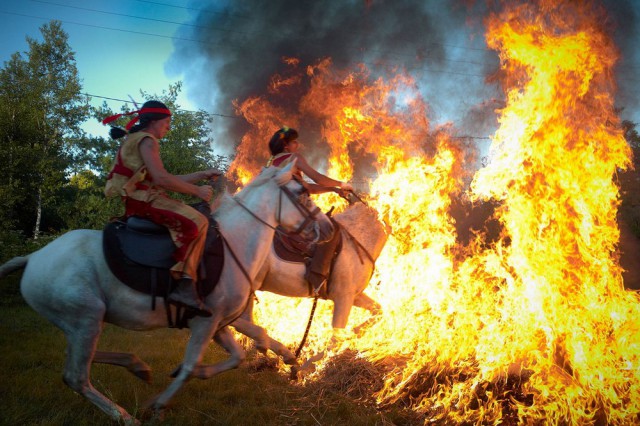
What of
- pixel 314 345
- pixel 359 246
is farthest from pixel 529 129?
pixel 314 345

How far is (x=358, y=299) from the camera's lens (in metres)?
6.97

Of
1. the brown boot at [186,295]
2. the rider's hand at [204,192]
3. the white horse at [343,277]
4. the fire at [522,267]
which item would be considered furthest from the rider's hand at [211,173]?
the fire at [522,267]

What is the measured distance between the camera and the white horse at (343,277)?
18.9 ft

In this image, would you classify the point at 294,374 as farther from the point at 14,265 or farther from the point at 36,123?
the point at 36,123

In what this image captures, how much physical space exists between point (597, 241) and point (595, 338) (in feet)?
5.02

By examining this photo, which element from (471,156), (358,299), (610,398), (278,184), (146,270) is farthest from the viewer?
(471,156)

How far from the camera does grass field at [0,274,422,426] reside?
4555 mm

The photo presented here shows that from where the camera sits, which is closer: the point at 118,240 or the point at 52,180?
the point at 118,240

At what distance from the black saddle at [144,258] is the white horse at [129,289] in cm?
10

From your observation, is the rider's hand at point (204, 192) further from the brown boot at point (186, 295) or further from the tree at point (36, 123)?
the tree at point (36, 123)

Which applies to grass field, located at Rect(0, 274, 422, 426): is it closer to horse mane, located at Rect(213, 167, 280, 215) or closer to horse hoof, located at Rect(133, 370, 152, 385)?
horse hoof, located at Rect(133, 370, 152, 385)

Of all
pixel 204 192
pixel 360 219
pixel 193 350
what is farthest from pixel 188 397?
pixel 360 219

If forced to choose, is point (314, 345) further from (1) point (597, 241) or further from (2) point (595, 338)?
(1) point (597, 241)

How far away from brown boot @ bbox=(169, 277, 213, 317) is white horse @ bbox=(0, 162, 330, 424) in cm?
20
